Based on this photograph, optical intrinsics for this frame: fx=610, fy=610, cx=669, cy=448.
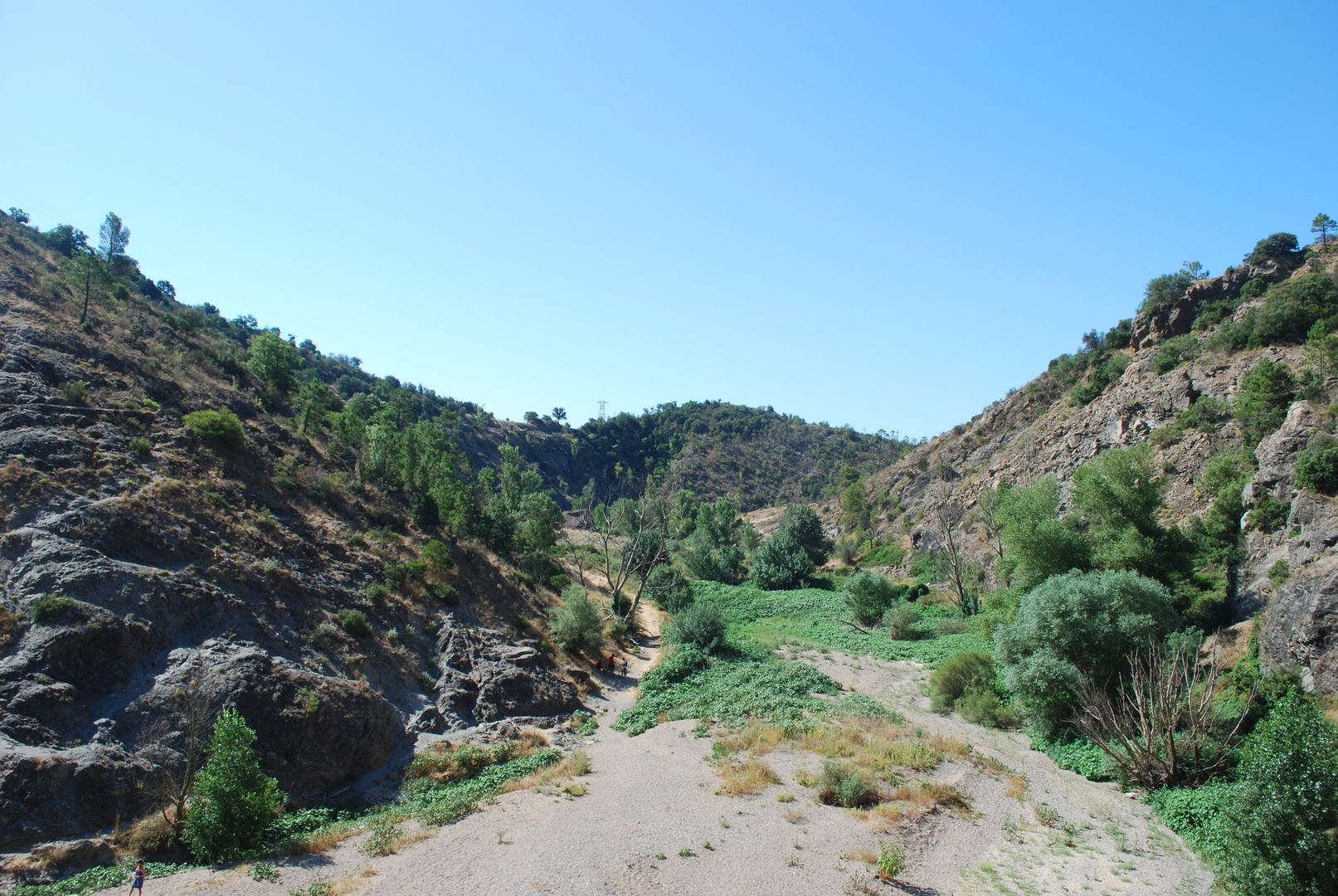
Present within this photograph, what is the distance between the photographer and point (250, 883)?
12.3 metres

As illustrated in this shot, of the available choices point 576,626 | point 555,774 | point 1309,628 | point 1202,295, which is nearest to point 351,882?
point 555,774

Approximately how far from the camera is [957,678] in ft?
83.6

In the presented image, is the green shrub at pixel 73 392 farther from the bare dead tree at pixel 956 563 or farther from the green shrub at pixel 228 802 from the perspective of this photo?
the bare dead tree at pixel 956 563

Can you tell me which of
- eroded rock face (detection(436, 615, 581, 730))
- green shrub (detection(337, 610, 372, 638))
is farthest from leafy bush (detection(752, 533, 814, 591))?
green shrub (detection(337, 610, 372, 638))

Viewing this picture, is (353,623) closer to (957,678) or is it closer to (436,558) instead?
(436,558)

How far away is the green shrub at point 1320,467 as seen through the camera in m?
20.5

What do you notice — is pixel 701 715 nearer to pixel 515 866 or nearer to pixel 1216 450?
pixel 515 866

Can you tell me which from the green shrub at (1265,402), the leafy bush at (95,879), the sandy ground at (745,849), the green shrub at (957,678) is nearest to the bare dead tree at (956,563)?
the green shrub at (957,678)

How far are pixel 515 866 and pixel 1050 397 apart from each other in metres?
66.5

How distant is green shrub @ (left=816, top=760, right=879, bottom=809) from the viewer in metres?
16.9

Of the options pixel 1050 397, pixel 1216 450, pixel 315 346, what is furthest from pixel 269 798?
pixel 315 346

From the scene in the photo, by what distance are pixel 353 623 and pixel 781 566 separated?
4129 cm

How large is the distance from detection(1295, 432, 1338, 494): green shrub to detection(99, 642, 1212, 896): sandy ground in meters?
13.1

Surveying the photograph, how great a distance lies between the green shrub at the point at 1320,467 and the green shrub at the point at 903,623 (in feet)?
67.5
